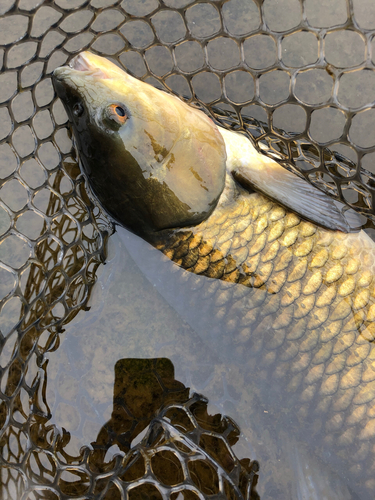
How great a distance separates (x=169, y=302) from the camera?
2.04m

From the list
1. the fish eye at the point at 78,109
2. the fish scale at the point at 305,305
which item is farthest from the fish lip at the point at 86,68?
the fish scale at the point at 305,305

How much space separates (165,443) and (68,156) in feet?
4.88

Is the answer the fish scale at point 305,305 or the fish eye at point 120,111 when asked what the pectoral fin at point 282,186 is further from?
the fish eye at point 120,111

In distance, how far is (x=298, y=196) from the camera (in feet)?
5.92

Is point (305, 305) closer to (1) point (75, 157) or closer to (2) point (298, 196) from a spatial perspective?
(2) point (298, 196)

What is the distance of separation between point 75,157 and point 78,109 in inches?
17.0

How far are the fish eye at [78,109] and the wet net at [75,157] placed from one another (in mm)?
377

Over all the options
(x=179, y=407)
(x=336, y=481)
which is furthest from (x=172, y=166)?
(x=336, y=481)

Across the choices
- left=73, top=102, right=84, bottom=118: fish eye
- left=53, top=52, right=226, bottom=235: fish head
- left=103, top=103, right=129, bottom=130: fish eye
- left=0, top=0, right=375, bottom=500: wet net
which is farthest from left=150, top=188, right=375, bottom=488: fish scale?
left=73, top=102, right=84, bottom=118: fish eye

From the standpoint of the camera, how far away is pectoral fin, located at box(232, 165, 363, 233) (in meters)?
1.76

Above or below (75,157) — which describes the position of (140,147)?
above

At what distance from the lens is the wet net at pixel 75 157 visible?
182 centimetres

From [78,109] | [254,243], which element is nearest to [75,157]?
[78,109]

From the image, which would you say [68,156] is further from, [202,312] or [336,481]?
[336,481]
